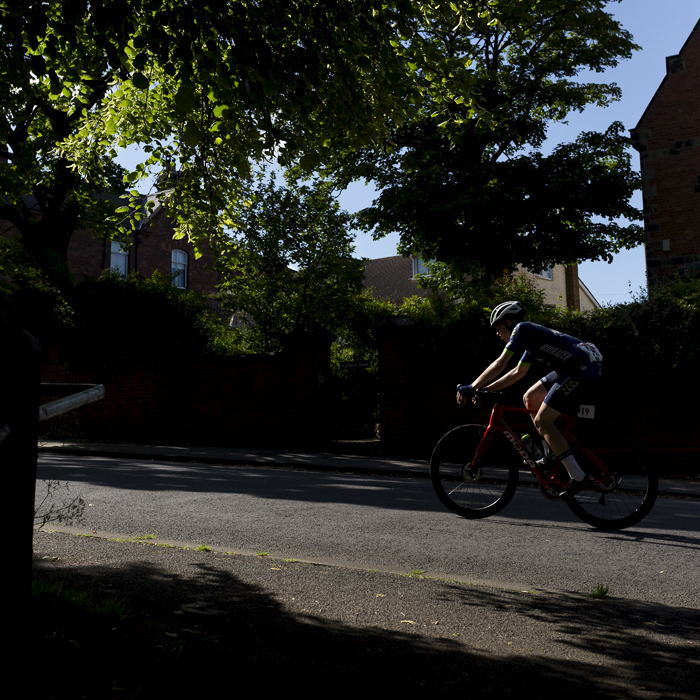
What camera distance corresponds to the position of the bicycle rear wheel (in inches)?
243

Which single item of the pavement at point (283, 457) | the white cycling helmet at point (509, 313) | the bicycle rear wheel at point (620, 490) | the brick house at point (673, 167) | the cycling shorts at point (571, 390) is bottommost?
the pavement at point (283, 457)

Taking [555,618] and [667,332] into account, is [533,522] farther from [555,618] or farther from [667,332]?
[667,332]

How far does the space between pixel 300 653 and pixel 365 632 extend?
17.8 inches

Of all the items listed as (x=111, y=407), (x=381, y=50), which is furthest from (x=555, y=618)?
(x=111, y=407)

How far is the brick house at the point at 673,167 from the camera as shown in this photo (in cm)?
1897

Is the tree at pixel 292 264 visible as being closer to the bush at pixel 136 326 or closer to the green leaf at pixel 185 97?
the bush at pixel 136 326

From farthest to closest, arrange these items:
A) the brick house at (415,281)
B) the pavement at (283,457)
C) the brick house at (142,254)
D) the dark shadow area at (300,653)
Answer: the brick house at (415,281)
the brick house at (142,254)
the pavement at (283,457)
the dark shadow area at (300,653)

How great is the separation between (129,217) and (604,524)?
837 centimetres

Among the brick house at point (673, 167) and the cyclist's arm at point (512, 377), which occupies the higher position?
the brick house at point (673, 167)

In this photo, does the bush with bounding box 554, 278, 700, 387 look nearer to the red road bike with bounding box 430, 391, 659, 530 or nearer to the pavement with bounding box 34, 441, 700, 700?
the red road bike with bounding box 430, 391, 659, 530

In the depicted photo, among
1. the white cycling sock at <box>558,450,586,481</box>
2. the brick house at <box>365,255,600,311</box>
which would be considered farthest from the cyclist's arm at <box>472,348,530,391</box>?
the brick house at <box>365,255,600,311</box>

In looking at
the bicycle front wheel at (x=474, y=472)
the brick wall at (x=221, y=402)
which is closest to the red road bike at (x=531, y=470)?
the bicycle front wheel at (x=474, y=472)

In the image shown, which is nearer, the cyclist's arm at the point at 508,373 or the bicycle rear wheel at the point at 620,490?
the bicycle rear wheel at the point at 620,490

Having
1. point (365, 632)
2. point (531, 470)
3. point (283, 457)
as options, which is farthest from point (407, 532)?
point (283, 457)
